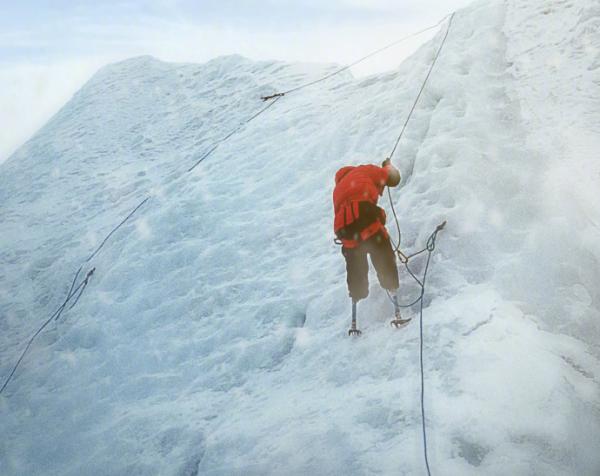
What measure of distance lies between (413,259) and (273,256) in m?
2.10

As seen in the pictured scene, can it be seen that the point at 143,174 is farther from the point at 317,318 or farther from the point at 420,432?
the point at 420,432

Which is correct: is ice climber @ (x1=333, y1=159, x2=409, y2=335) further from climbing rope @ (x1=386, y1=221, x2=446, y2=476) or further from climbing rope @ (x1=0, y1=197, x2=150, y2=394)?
climbing rope @ (x1=0, y1=197, x2=150, y2=394)

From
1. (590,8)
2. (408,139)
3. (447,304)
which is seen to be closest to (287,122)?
(408,139)

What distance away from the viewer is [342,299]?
16.2 ft

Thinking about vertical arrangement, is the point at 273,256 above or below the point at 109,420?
above

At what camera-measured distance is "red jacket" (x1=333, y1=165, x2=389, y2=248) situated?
4.09 m

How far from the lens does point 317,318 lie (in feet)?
16.2

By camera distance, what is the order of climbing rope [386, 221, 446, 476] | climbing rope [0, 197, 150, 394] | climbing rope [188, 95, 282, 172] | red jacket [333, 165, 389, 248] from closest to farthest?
climbing rope [386, 221, 446, 476]
red jacket [333, 165, 389, 248]
climbing rope [0, 197, 150, 394]
climbing rope [188, 95, 282, 172]

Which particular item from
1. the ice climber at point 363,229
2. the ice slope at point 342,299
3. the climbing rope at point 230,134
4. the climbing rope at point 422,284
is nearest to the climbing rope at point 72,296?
the ice slope at point 342,299

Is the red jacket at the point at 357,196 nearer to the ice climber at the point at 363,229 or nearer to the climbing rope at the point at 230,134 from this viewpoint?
the ice climber at the point at 363,229

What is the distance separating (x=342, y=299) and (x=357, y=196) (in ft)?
4.31

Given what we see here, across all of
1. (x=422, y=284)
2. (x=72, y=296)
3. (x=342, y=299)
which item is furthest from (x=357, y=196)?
(x=72, y=296)

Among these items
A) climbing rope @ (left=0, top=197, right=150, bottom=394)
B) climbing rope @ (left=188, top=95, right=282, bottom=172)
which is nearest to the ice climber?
climbing rope @ (left=0, top=197, right=150, bottom=394)

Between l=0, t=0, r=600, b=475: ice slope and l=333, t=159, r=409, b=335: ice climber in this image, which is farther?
l=333, t=159, r=409, b=335: ice climber
